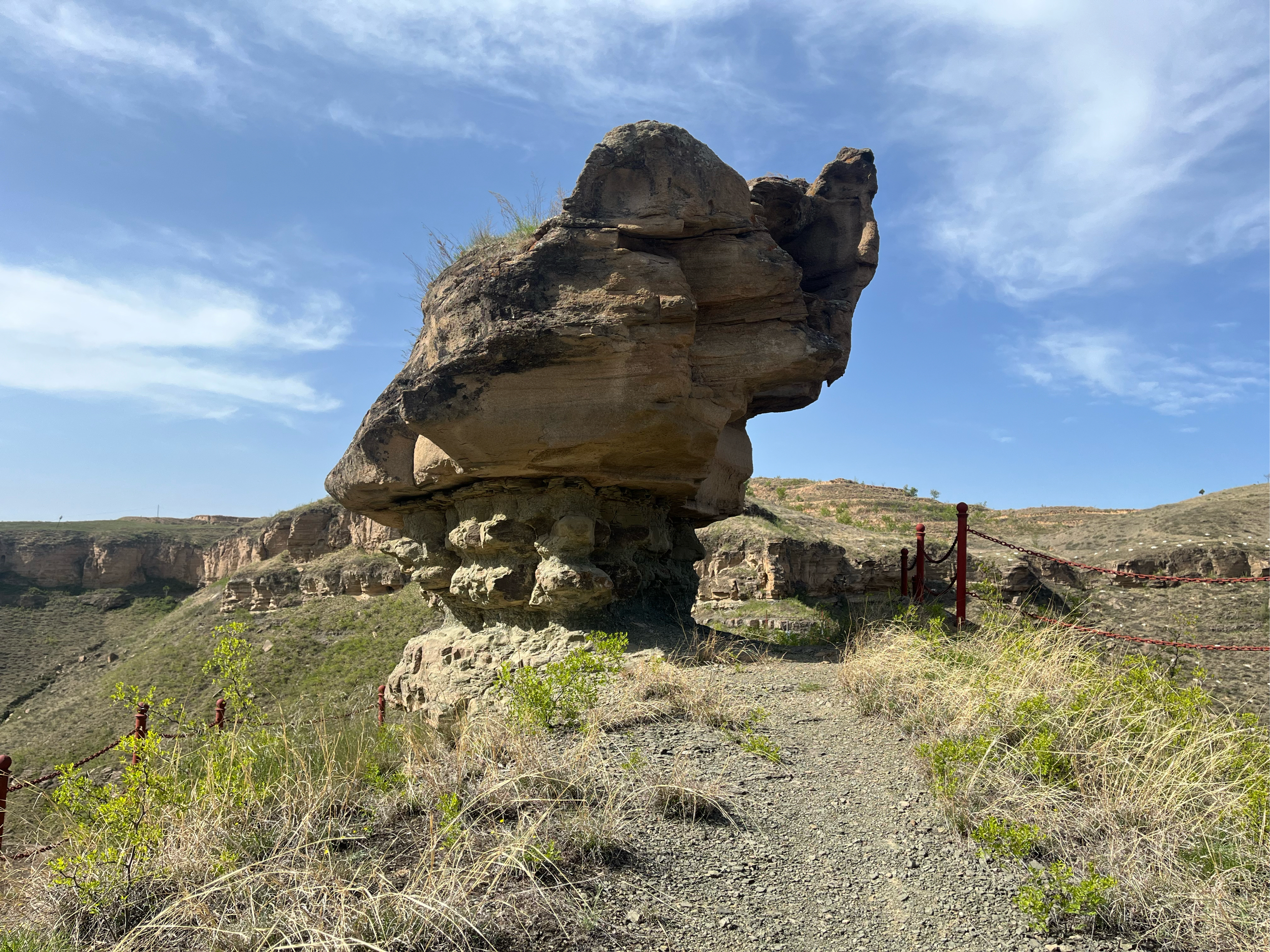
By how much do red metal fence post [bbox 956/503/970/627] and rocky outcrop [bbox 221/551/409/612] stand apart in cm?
2113

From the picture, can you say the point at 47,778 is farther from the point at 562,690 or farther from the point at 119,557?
the point at 119,557

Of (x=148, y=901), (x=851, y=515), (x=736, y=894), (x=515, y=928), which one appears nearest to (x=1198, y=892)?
(x=736, y=894)

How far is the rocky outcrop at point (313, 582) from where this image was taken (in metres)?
26.9

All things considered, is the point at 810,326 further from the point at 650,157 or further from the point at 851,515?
the point at 851,515

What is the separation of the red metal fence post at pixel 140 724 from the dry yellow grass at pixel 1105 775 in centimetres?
435

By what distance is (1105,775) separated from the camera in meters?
4.43

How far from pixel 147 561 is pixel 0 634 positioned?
9315 millimetres

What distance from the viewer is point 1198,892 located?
3490mm

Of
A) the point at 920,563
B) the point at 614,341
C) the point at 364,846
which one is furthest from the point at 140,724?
the point at 920,563

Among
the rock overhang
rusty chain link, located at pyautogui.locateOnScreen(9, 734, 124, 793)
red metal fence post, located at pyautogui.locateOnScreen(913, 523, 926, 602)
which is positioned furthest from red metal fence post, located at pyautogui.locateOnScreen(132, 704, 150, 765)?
red metal fence post, located at pyautogui.locateOnScreen(913, 523, 926, 602)

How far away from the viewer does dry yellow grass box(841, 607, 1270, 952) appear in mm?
3502

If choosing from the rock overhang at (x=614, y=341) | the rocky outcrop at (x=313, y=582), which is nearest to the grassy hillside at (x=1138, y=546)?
the rock overhang at (x=614, y=341)

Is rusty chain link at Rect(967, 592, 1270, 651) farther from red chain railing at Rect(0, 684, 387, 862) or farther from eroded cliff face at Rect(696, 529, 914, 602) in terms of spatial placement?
eroded cliff face at Rect(696, 529, 914, 602)

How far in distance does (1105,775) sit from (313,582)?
28117mm
